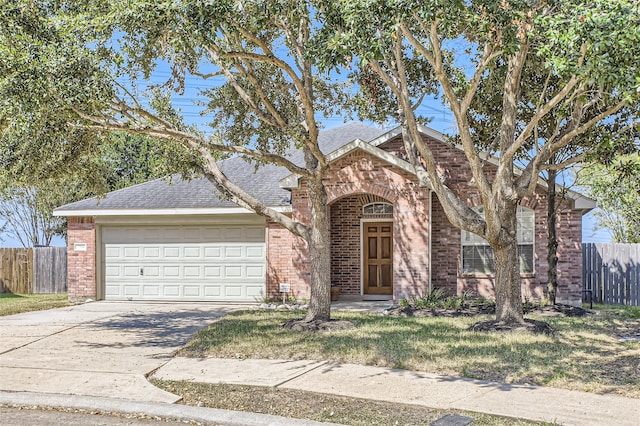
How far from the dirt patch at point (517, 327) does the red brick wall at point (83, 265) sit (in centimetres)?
1209

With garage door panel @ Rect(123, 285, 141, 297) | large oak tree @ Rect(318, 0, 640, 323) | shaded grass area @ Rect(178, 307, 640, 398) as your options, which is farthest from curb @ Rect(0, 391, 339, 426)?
garage door panel @ Rect(123, 285, 141, 297)

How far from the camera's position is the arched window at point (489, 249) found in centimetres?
1620

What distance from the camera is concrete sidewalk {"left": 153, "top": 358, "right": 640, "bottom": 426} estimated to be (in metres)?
6.59

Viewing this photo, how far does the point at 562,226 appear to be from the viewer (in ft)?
52.7

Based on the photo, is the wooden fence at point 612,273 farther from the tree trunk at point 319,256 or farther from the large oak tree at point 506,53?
the tree trunk at point 319,256

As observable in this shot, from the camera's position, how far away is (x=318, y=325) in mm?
11992

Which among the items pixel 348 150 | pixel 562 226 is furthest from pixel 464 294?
pixel 348 150

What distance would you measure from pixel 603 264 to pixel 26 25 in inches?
652

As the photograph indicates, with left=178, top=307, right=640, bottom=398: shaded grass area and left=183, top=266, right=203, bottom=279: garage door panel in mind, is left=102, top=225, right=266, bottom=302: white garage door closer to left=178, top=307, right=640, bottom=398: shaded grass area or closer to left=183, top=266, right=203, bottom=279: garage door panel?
left=183, top=266, right=203, bottom=279: garage door panel

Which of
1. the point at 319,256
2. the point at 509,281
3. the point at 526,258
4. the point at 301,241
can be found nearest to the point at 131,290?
the point at 301,241

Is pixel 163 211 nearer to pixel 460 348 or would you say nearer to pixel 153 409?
pixel 460 348

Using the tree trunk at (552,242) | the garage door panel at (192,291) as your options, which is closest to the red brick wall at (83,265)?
the garage door panel at (192,291)

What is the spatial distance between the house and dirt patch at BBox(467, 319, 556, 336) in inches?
156

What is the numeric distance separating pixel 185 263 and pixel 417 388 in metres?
12.4
